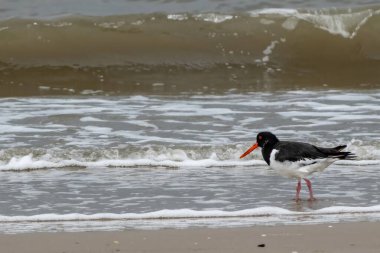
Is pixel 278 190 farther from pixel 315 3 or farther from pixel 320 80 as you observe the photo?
pixel 315 3

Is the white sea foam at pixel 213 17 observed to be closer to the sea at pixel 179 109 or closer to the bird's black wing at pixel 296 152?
the sea at pixel 179 109

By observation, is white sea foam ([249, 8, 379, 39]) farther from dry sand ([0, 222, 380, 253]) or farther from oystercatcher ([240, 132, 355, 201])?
dry sand ([0, 222, 380, 253])

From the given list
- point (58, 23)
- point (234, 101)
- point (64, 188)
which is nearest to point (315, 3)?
point (58, 23)

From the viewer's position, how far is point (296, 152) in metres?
8.20

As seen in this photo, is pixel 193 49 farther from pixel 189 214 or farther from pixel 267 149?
pixel 189 214

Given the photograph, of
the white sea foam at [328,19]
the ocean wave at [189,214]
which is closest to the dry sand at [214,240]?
the ocean wave at [189,214]

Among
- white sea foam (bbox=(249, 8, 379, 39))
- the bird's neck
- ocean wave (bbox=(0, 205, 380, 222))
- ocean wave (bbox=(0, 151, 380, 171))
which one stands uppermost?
white sea foam (bbox=(249, 8, 379, 39))

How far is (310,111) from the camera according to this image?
11.7m

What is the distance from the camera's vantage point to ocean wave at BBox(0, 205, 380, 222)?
22.7 feet

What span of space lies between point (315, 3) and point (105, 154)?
974cm

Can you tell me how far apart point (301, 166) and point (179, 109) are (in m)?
4.07

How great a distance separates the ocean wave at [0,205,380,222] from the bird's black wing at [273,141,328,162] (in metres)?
0.95

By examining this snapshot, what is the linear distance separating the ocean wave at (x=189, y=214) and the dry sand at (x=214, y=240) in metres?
0.58

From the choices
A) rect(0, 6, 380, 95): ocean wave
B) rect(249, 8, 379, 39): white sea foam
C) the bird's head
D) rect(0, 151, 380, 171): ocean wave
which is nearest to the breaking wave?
rect(0, 151, 380, 171): ocean wave
